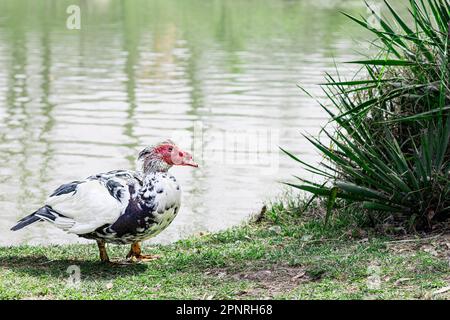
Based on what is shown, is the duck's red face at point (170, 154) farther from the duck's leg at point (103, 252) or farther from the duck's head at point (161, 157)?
the duck's leg at point (103, 252)

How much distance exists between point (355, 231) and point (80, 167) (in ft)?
18.0

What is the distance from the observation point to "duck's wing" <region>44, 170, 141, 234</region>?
6613 millimetres

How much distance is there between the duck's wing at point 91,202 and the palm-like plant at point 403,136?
4.48 ft

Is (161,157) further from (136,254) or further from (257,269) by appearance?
(257,269)

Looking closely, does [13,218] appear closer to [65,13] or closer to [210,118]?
[210,118]

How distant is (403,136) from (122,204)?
8.57 feet

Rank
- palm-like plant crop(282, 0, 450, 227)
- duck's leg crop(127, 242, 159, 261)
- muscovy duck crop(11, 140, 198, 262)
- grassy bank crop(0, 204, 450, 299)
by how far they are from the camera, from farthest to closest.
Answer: palm-like plant crop(282, 0, 450, 227) < duck's leg crop(127, 242, 159, 261) < muscovy duck crop(11, 140, 198, 262) < grassy bank crop(0, 204, 450, 299)

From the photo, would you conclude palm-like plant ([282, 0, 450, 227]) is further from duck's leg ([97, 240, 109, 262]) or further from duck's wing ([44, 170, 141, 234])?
duck's leg ([97, 240, 109, 262])

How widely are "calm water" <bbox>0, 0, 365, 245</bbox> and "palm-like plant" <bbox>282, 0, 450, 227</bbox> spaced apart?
7.74ft

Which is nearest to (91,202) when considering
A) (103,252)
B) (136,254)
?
(103,252)

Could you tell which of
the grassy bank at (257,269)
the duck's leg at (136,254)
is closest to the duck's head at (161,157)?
the duck's leg at (136,254)

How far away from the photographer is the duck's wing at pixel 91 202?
6.61 metres

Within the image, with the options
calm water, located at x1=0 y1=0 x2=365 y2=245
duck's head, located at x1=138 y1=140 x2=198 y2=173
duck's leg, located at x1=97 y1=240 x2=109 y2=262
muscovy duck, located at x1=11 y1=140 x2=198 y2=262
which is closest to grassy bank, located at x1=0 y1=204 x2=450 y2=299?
duck's leg, located at x1=97 y1=240 x2=109 y2=262
